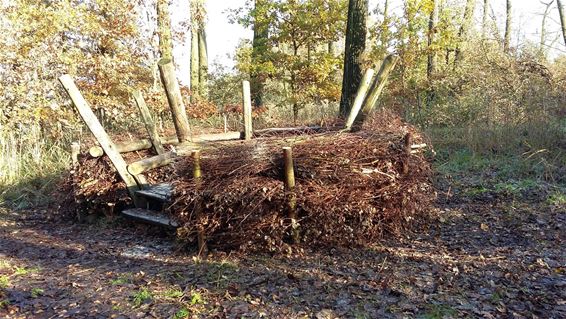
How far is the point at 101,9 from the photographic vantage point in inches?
405

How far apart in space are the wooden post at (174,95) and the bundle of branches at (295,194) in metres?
1.25

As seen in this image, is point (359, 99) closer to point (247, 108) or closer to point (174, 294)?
point (247, 108)

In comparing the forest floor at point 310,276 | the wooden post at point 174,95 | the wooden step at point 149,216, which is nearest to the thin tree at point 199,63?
the wooden post at point 174,95

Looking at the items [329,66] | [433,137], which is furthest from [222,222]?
[329,66]

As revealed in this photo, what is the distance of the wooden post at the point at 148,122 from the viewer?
6663 millimetres

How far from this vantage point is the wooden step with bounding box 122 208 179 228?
218 inches

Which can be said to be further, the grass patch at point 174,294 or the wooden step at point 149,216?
the wooden step at point 149,216

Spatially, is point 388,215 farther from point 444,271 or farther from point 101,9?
point 101,9

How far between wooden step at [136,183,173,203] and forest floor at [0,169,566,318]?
1.61 ft

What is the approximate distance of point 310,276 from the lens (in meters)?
4.19

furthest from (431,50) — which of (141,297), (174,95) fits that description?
(141,297)

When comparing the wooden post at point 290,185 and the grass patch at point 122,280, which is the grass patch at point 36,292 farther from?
the wooden post at point 290,185

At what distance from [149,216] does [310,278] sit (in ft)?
8.57

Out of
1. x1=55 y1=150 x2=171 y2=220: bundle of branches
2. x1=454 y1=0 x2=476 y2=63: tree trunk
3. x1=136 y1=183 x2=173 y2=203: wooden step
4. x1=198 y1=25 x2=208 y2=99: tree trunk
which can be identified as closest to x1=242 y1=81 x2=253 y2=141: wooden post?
x1=55 y1=150 x2=171 y2=220: bundle of branches
